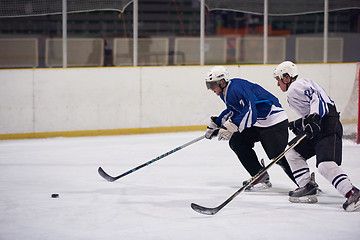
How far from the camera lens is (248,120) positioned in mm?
4059

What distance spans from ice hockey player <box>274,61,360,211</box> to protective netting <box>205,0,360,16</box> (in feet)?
13.8

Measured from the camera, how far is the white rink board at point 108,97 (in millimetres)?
6883

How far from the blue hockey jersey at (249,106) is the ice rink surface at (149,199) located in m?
0.49

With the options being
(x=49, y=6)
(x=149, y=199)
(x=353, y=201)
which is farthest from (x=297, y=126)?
(x=49, y=6)

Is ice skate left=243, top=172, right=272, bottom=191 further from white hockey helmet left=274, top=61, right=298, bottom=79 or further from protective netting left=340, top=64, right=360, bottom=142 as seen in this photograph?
protective netting left=340, top=64, right=360, bottom=142

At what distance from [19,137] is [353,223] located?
4285 mm

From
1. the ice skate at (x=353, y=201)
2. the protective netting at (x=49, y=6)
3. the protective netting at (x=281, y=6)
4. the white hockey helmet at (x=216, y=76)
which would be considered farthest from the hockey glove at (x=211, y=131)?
the protective netting at (x=281, y=6)

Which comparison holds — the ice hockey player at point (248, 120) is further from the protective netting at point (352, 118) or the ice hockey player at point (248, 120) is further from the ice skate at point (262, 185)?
the protective netting at point (352, 118)

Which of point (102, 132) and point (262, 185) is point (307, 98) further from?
point (102, 132)

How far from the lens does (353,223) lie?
3.49m

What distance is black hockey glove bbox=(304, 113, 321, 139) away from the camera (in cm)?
371

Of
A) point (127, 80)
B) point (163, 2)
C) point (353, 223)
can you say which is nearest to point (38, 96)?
point (127, 80)

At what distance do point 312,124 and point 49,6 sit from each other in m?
4.31

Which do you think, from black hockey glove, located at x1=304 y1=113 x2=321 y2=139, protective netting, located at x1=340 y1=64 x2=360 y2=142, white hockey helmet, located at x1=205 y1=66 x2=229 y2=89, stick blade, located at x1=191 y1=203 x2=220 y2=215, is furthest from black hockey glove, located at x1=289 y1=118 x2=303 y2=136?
protective netting, located at x1=340 y1=64 x2=360 y2=142
